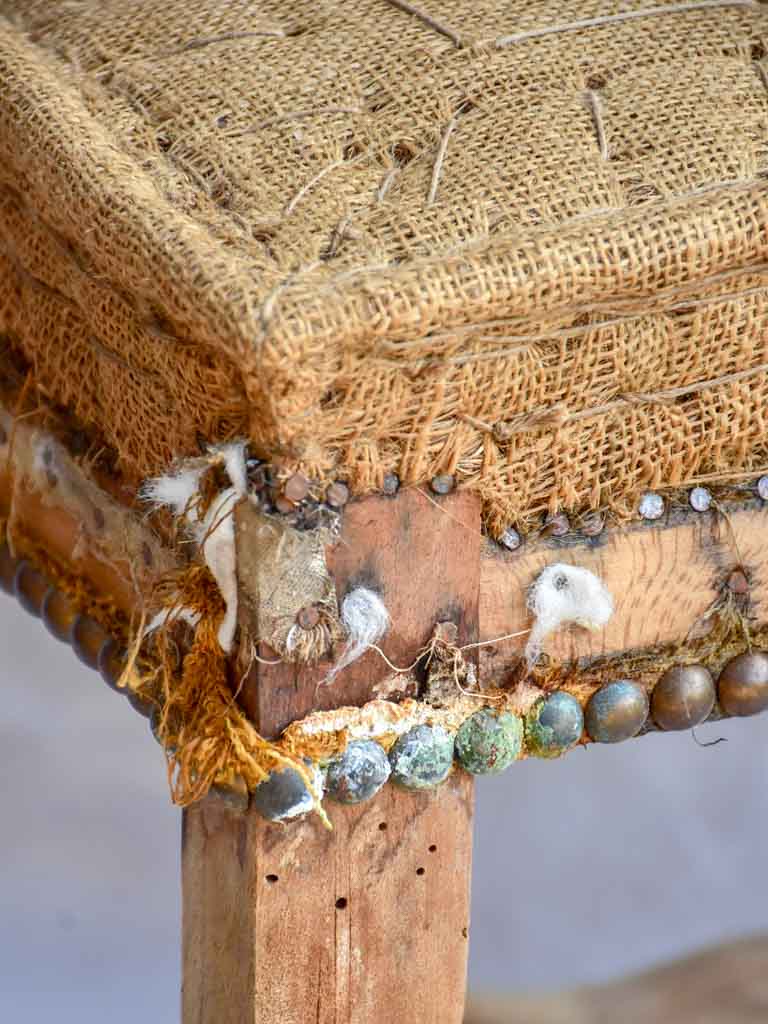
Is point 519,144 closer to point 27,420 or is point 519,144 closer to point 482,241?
point 482,241

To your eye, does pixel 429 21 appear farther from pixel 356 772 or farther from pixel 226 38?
pixel 356 772

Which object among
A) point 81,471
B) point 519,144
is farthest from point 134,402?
point 519,144

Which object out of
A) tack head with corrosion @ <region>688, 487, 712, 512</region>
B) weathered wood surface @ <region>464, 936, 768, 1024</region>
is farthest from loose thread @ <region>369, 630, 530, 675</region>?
weathered wood surface @ <region>464, 936, 768, 1024</region>

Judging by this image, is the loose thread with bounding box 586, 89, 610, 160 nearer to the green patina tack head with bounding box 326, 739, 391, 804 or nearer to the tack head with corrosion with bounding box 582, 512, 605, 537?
the tack head with corrosion with bounding box 582, 512, 605, 537

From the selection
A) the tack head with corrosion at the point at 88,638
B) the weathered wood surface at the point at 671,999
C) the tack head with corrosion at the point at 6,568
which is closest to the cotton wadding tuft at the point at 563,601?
the tack head with corrosion at the point at 88,638

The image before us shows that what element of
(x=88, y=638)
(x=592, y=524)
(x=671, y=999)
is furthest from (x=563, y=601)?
(x=671, y=999)

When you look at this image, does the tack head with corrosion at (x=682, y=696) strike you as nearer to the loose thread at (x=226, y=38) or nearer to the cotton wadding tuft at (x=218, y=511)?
the cotton wadding tuft at (x=218, y=511)
